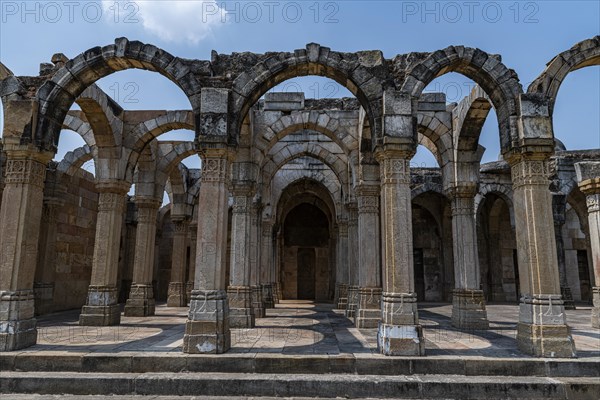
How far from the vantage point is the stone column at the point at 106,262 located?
33.0 ft

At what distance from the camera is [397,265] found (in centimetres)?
694

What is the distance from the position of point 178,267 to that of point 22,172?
30.9 ft

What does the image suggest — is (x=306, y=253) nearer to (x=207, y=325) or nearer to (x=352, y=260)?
(x=352, y=260)

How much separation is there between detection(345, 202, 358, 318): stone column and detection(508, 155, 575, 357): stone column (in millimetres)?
5688

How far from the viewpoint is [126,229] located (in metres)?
18.3

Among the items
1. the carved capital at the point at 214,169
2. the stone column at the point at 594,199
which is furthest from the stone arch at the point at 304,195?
the carved capital at the point at 214,169

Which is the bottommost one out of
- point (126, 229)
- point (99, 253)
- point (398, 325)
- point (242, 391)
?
point (242, 391)

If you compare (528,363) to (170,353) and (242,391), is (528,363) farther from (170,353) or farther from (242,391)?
(170,353)

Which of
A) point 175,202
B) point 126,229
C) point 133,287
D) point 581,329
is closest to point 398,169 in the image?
point 581,329

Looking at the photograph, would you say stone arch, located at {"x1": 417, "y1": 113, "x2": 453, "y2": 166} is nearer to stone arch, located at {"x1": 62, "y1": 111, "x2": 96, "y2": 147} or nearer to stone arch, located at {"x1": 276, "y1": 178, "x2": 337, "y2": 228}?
stone arch, located at {"x1": 276, "y1": 178, "x2": 337, "y2": 228}

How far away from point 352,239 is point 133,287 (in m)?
7.23

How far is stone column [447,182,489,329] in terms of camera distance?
982 cm

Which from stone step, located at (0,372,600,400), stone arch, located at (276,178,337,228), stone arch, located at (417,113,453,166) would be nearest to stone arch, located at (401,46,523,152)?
stone arch, located at (417,113,453,166)

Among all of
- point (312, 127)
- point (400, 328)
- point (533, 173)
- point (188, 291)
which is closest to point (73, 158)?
point (188, 291)
